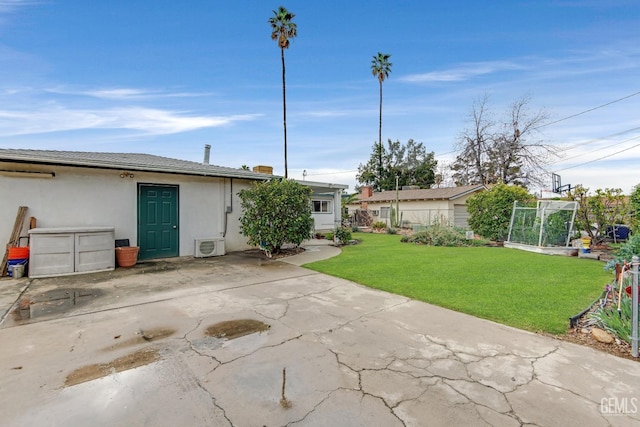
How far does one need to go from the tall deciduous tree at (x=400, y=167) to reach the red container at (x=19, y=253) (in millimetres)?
35936

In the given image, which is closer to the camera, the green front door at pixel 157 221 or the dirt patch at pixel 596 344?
the dirt patch at pixel 596 344

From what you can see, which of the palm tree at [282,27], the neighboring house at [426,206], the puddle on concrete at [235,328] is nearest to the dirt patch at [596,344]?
the puddle on concrete at [235,328]

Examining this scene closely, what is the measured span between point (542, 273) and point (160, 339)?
8.04 metres

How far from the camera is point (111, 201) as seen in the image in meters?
8.00

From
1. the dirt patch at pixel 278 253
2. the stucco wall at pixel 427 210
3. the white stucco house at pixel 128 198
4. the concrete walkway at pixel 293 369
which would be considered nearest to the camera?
the concrete walkway at pixel 293 369

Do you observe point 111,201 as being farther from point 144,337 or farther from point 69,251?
point 144,337

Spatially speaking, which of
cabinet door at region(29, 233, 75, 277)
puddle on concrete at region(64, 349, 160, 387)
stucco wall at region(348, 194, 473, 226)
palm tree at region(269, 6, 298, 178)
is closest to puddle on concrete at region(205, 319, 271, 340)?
puddle on concrete at region(64, 349, 160, 387)

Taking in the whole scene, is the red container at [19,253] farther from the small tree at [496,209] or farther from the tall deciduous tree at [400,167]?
the tall deciduous tree at [400,167]

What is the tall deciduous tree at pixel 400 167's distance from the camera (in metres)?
39.3

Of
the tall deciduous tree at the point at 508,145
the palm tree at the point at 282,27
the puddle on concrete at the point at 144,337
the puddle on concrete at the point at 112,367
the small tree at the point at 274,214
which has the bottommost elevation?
the puddle on concrete at the point at 144,337

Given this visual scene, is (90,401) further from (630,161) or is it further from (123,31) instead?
(630,161)

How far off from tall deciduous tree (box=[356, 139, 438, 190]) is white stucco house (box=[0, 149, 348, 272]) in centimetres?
3124

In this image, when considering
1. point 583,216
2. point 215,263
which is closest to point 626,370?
point 215,263

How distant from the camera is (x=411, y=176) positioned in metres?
39.9
